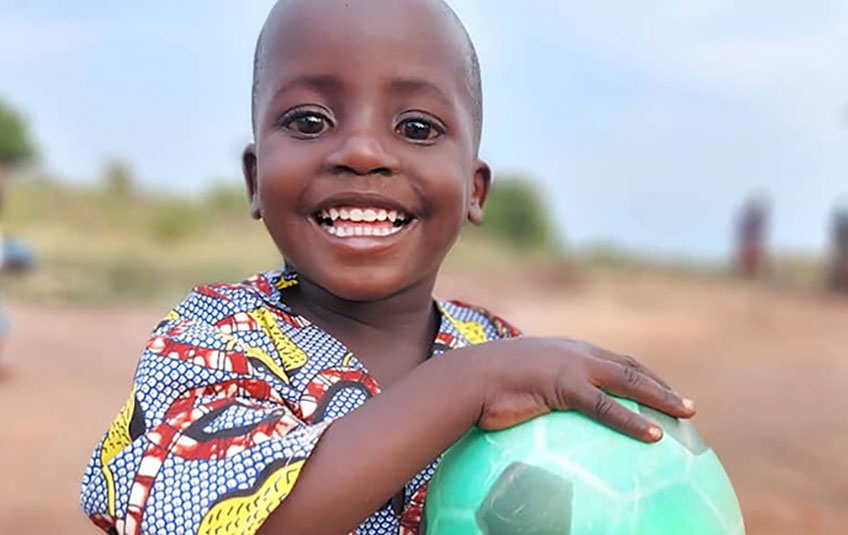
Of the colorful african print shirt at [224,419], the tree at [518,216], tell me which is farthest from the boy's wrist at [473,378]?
the tree at [518,216]

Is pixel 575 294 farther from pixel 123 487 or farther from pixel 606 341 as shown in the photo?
pixel 123 487

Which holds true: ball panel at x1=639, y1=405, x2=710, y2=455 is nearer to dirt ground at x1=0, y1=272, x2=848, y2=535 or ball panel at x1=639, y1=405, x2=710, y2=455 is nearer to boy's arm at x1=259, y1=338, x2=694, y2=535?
boy's arm at x1=259, y1=338, x2=694, y2=535

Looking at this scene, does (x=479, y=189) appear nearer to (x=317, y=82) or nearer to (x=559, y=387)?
(x=317, y=82)

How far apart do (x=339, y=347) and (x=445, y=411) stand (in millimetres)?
375

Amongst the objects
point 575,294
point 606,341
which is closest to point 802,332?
point 606,341

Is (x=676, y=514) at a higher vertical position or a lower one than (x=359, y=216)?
lower

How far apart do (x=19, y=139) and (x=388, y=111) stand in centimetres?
2533

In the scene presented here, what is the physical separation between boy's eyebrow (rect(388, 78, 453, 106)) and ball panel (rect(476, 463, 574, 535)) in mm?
662

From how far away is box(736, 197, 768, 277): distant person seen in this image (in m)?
20.5

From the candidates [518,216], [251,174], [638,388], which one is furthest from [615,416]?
[518,216]

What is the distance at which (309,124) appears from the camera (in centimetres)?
180

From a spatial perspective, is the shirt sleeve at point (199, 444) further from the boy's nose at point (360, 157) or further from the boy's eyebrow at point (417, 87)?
the boy's eyebrow at point (417, 87)

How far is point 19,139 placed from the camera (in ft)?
82.2

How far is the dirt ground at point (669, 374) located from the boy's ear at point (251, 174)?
345cm
